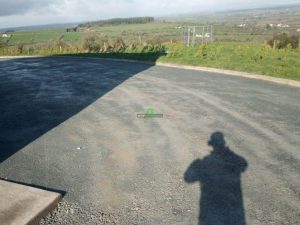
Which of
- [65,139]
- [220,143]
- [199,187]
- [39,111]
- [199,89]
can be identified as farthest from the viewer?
[199,89]

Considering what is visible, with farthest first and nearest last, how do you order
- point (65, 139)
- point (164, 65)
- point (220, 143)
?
point (164, 65)
point (65, 139)
point (220, 143)

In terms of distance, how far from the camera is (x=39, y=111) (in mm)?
10586

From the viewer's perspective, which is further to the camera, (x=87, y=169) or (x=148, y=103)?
(x=148, y=103)

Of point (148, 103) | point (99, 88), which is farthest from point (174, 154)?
point (99, 88)

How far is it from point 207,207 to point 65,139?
4236 mm

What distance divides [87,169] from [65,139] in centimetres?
196

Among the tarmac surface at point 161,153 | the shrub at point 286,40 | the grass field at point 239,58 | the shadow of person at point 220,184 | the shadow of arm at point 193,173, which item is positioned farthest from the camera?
the shrub at point 286,40

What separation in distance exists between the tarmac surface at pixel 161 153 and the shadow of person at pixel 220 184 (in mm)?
16

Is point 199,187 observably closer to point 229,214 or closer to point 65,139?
point 229,214

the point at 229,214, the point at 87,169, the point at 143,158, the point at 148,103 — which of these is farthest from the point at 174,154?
the point at 148,103

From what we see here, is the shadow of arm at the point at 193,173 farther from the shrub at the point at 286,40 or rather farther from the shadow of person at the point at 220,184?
the shrub at the point at 286,40

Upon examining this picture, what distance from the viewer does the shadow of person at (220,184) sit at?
456cm

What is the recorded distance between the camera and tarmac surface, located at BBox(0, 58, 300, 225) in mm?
4789

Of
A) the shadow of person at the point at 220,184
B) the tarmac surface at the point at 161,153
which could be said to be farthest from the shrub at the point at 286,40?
the shadow of person at the point at 220,184
